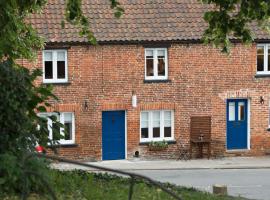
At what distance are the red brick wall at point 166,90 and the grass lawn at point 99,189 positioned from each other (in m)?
18.0

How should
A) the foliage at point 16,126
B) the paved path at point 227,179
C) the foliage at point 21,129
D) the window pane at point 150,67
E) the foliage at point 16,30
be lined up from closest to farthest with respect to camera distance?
1. the foliage at point 21,129
2. the foliage at point 16,126
3. the foliage at point 16,30
4. the paved path at point 227,179
5. the window pane at point 150,67

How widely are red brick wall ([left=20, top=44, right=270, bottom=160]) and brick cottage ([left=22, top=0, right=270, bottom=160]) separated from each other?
41 millimetres

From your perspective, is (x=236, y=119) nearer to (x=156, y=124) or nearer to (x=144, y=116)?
(x=156, y=124)

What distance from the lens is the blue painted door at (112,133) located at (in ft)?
106

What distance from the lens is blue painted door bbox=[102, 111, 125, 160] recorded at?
1275 inches

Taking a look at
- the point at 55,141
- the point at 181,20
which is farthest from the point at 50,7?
the point at 55,141

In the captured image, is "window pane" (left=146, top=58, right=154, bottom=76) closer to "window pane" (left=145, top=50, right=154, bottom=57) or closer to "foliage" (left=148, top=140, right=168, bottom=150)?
"window pane" (left=145, top=50, right=154, bottom=57)

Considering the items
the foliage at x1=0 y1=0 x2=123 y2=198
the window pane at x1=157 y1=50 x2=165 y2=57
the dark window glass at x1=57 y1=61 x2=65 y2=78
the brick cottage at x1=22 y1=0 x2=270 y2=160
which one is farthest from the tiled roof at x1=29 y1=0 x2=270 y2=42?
the foliage at x1=0 y1=0 x2=123 y2=198

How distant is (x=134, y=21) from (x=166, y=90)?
3.25 meters

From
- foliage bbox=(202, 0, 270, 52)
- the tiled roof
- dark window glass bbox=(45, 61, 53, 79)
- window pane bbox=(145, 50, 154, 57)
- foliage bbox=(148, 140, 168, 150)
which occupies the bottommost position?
foliage bbox=(148, 140, 168, 150)

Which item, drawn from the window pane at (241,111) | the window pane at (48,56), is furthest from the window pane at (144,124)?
the window pane at (48,56)

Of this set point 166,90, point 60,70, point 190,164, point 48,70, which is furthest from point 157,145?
point 48,70

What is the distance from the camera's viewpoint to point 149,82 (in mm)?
32594

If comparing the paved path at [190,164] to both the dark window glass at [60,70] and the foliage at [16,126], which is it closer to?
the dark window glass at [60,70]
